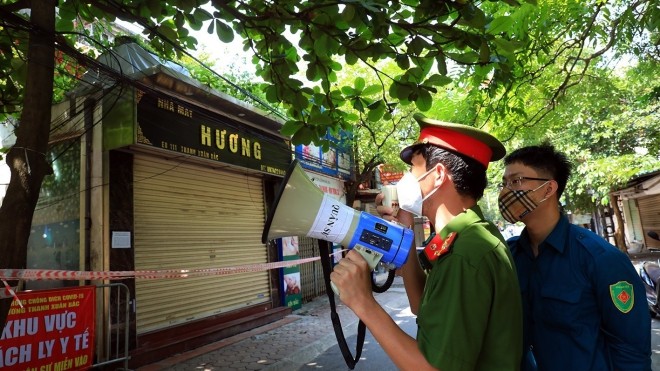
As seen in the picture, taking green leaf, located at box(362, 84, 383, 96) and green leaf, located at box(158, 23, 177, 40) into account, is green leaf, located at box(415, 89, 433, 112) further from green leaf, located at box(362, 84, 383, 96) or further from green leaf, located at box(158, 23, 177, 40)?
green leaf, located at box(158, 23, 177, 40)

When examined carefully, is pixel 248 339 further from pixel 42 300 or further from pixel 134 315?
pixel 42 300

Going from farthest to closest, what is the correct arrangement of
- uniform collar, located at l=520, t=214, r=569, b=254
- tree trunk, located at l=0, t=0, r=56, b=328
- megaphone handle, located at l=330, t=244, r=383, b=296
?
1. tree trunk, located at l=0, t=0, r=56, b=328
2. uniform collar, located at l=520, t=214, r=569, b=254
3. megaphone handle, located at l=330, t=244, r=383, b=296

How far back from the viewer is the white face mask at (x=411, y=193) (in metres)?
1.51

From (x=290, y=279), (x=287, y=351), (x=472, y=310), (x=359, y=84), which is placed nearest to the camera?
(x=472, y=310)

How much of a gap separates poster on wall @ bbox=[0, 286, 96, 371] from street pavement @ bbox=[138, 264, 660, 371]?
4.21ft

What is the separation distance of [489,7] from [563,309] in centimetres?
314

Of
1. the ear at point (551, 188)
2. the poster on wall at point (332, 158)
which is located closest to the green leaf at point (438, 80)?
the ear at point (551, 188)

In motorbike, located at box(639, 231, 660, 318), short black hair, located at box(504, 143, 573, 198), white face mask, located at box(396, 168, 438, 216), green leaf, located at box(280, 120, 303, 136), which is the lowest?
motorbike, located at box(639, 231, 660, 318)

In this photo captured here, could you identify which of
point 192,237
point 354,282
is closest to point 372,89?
point 354,282

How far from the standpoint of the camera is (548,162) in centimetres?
199

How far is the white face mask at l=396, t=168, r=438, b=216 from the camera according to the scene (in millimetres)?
1507

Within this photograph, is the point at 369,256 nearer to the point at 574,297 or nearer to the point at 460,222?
the point at 460,222

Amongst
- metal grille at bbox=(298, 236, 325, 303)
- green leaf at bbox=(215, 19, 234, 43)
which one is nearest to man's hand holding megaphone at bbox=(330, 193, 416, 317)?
green leaf at bbox=(215, 19, 234, 43)

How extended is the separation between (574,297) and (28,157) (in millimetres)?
2469
